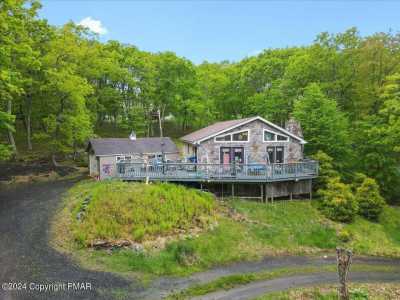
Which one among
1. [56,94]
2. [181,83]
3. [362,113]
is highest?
[181,83]

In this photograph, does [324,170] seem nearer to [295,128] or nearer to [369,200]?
[369,200]

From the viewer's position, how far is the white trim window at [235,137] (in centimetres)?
2054

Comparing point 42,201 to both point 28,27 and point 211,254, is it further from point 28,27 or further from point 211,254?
point 28,27

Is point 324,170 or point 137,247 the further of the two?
point 324,170

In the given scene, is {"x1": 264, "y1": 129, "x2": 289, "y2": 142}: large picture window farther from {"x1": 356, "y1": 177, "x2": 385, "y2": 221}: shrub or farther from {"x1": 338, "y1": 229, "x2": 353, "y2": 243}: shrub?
{"x1": 338, "y1": 229, "x2": 353, "y2": 243}: shrub

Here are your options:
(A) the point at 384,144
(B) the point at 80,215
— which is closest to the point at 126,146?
(B) the point at 80,215

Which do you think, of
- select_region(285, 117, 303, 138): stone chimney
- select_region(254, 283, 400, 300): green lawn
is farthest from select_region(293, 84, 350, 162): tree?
select_region(254, 283, 400, 300): green lawn

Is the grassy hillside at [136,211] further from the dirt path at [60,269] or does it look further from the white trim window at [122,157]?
the white trim window at [122,157]

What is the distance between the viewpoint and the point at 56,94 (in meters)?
26.4

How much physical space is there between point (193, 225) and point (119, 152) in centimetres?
1010

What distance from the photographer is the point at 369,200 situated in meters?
18.3

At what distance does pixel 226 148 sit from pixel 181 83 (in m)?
20.1

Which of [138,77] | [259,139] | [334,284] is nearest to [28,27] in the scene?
[138,77]

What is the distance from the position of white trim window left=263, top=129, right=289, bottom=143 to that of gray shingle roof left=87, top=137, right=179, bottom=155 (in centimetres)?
793
